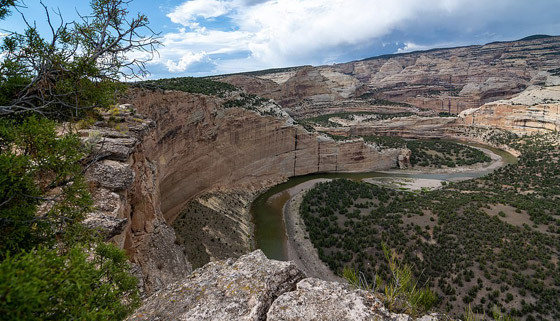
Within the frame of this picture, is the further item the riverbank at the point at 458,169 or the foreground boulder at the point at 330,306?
the riverbank at the point at 458,169

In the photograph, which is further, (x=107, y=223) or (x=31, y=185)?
(x=107, y=223)

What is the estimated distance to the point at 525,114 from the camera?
43.6 meters

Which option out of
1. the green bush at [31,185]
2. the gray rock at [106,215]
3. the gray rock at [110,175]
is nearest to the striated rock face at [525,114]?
the gray rock at [110,175]

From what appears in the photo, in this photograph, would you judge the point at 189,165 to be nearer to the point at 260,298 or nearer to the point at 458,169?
the point at 260,298

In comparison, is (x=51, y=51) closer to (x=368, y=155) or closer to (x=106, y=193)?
(x=106, y=193)

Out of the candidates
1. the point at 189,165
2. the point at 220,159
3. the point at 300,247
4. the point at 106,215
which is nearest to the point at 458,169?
the point at 300,247

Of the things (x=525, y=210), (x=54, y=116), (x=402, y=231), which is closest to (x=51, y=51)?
(x=54, y=116)

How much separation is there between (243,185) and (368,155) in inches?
678

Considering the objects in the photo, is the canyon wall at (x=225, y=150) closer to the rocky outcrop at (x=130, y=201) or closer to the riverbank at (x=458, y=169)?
the riverbank at (x=458, y=169)

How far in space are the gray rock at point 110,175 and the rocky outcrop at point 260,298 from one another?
3636mm

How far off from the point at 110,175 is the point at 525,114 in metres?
57.8

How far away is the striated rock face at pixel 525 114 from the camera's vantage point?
40656mm

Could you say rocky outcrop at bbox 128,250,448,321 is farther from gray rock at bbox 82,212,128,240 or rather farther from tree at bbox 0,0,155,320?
gray rock at bbox 82,212,128,240

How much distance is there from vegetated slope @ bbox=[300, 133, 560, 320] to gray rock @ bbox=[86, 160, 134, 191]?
8211mm
